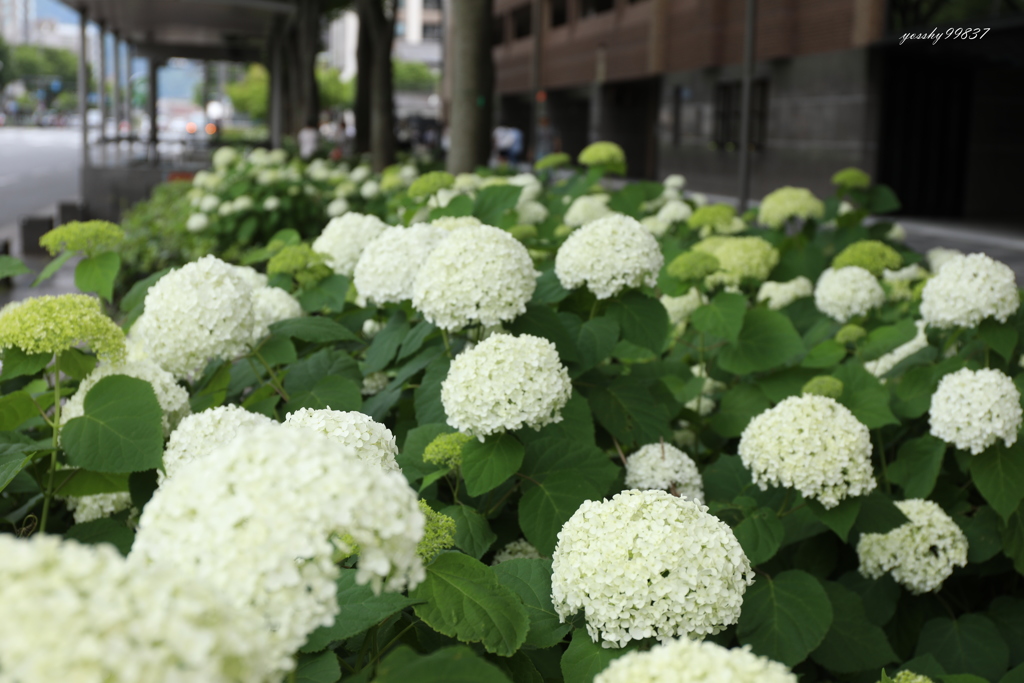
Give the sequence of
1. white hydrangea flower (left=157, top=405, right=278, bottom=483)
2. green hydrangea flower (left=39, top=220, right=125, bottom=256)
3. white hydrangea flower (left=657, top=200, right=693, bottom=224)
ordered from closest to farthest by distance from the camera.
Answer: white hydrangea flower (left=157, top=405, right=278, bottom=483)
green hydrangea flower (left=39, top=220, right=125, bottom=256)
white hydrangea flower (left=657, top=200, right=693, bottom=224)

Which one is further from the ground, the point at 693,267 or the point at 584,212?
the point at 584,212

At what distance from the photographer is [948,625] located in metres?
2.65

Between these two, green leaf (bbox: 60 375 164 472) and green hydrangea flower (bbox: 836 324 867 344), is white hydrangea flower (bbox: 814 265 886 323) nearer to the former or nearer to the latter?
green hydrangea flower (bbox: 836 324 867 344)

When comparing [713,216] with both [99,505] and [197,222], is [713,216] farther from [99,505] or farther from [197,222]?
[197,222]

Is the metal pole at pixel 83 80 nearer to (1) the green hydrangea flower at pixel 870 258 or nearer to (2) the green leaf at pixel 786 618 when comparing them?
(1) the green hydrangea flower at pixel 870 258

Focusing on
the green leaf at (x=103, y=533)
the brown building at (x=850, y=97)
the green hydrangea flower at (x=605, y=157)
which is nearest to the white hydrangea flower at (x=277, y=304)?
the green leaf at (x=103, y=533)

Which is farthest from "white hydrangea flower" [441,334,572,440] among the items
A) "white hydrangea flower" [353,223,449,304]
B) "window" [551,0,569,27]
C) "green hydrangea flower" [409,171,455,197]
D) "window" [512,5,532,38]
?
"window" [512,5,532,38]

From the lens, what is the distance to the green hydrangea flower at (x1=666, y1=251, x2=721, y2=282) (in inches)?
127

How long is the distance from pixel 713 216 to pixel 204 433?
12.9ft

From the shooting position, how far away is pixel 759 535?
2.26m

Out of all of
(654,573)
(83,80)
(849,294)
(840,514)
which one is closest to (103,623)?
(654,573)

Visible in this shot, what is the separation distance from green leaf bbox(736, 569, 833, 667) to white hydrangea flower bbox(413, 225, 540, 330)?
88 centimetres

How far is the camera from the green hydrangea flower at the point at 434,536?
1567 mm

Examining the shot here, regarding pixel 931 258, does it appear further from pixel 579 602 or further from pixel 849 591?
pixel 579 602
